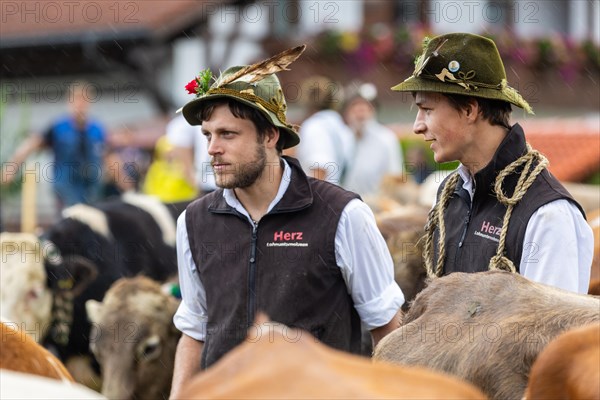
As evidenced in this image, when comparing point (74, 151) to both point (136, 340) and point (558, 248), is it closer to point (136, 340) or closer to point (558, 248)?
point (136, 340)

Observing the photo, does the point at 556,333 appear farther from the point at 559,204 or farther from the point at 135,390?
the point at 135,390

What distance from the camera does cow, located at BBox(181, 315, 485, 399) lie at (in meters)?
1.81

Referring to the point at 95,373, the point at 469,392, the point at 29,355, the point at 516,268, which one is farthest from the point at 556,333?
the point at 95,373

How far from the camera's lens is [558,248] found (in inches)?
145

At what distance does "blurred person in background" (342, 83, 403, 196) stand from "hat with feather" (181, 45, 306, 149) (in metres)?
6.14

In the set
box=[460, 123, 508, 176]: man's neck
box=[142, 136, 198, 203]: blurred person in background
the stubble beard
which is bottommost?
box=[142, 136, 198, 203]: blurred person in background

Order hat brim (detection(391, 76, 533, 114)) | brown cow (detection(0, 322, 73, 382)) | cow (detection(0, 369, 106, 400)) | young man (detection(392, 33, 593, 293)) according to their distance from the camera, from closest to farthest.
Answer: cow (detection(0, 369, 106, 400))
brown cow (detection(0, 322, 73, 382))
young man (detection(392, 33, 593, 293))
hat brim (detection(391, 76, 533, 114))

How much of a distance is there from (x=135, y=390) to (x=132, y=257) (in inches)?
122

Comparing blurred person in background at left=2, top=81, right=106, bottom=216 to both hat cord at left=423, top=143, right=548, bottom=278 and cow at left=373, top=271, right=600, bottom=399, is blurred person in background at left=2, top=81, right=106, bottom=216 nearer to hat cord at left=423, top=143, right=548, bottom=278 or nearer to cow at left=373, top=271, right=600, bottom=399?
hat cord at left=423, top=143, right=548, bottom=278

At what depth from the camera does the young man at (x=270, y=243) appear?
4.27 m

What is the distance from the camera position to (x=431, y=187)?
Answer: 10516mm

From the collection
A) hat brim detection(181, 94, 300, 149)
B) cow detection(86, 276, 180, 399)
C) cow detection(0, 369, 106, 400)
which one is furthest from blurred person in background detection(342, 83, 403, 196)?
cow detection(0, 369, 106, 400)

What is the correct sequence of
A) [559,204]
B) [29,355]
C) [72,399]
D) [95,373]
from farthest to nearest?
[95,373] < [559,204] < [29,355] < [72,399]

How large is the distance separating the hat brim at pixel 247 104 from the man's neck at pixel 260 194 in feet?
0.52
